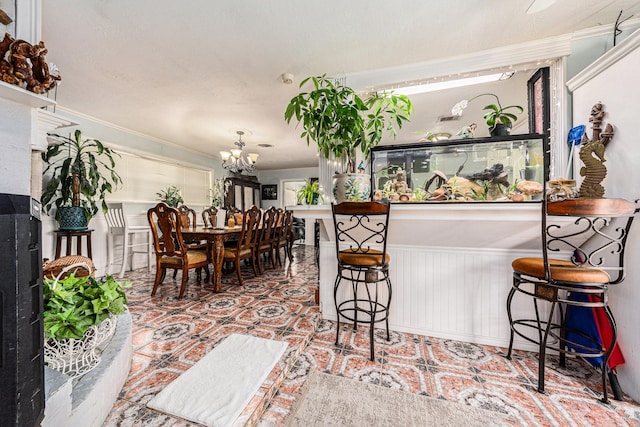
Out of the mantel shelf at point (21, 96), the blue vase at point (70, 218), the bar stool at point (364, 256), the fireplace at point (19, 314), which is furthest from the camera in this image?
the blue vase at point (70, 218)

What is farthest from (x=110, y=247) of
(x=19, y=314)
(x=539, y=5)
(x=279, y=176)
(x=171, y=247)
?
(x=539, y=5)

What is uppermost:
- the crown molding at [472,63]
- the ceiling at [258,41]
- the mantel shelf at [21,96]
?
the ceiling at [258,41]

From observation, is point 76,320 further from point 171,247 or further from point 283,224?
point 283,224

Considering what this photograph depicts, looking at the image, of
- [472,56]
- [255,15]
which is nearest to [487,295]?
[472,56]

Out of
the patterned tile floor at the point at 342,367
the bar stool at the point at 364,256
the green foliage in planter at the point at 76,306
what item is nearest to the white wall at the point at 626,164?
the patterned tile floor at the point at 342,367

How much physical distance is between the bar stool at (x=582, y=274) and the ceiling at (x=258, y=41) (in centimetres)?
146

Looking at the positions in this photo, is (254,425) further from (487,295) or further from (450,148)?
(450,148)

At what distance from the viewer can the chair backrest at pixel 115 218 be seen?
3877 mm

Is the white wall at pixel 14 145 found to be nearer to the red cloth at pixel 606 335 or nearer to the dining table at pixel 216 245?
the dining table at pixel 216 245

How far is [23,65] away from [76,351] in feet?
4.20

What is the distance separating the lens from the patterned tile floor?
48.1 inches

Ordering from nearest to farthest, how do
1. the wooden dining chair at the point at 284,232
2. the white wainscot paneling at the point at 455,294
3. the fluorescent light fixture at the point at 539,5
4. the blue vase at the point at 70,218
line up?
the fluorescent light fixture at the point at 539,5
the white wainscot paneling at the point at 455,294
the blue vase at the point at 70,218
the wooden dining chair at the point at 284,232

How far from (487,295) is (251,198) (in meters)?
6.44

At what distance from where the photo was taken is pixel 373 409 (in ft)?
4.08
